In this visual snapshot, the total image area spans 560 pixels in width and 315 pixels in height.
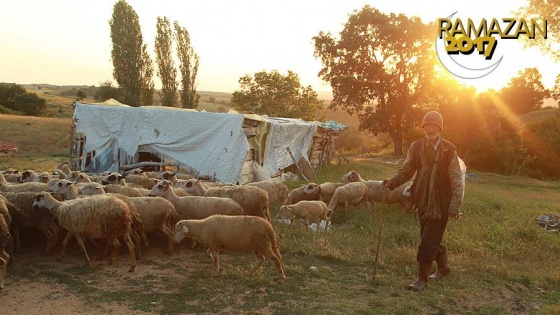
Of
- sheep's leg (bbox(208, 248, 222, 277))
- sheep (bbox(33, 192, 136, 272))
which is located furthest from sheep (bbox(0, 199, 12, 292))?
sheep's leg (bbox(208, 248, 222, 277))

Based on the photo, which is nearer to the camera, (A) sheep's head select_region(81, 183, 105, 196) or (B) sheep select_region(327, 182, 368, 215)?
(A) sheep's head select_region(81, 183, 105, 196)

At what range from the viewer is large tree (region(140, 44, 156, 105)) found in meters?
39.8

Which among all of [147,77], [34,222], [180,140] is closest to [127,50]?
[147,77]

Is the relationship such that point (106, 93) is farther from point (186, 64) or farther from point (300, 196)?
point (300, 196)

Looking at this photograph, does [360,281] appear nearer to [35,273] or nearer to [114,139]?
[35,273]

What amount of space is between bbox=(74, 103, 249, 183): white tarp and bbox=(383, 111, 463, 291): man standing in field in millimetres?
9337

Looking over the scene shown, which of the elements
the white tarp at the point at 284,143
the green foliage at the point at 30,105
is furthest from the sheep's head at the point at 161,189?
the green foliage at the point at 30,105

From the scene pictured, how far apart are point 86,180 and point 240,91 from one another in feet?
99.9

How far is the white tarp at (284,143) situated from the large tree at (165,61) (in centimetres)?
2167

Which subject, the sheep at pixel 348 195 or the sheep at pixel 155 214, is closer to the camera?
the sheep at pixel 155 214

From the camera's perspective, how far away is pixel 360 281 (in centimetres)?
760

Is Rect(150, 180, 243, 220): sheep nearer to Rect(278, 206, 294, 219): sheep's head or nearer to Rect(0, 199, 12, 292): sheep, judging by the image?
Rect(278, 206, 294, 219): sheep's head

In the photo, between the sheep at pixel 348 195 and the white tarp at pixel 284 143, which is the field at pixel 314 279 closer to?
the sheep at pixel 348 195

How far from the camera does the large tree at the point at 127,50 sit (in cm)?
3850
